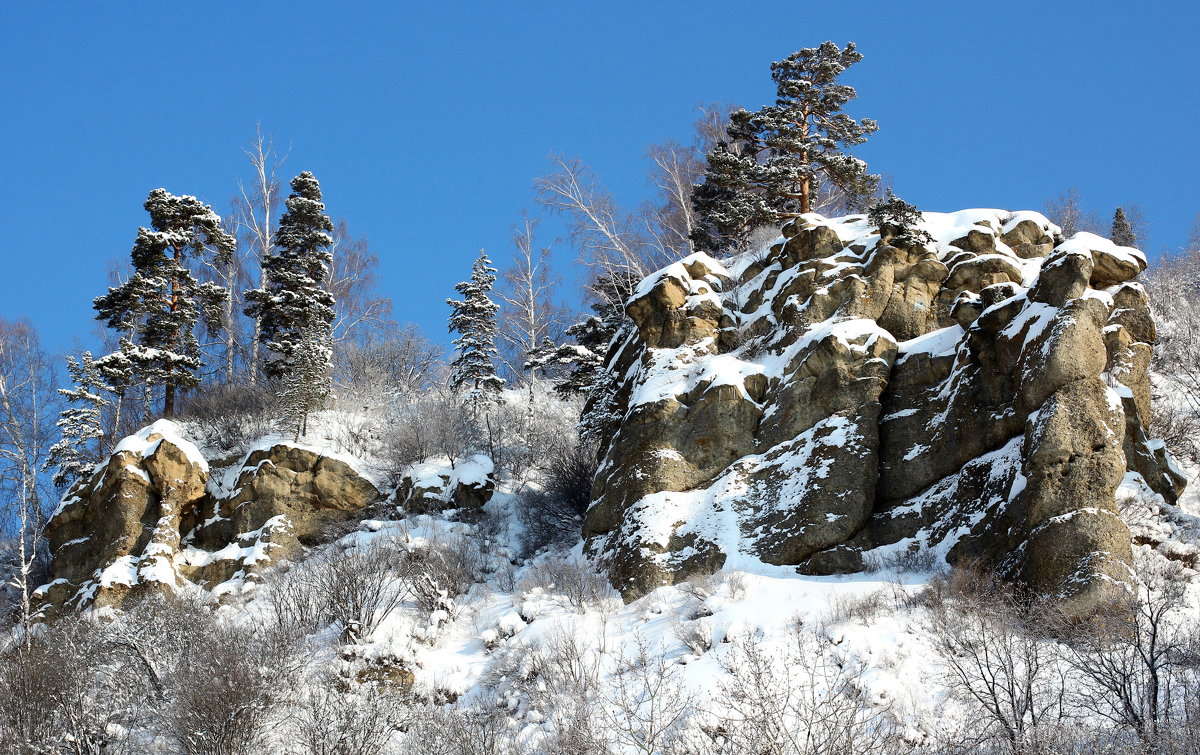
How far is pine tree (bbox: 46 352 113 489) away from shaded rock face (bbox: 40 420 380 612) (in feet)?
6.63

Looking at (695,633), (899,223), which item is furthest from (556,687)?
(899,223)

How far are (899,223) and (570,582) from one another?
40.3ft

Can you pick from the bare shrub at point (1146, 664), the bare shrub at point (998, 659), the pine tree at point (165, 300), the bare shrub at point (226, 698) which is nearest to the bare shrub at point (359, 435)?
the pine tree at point (165, 300)

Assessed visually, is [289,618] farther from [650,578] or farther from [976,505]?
[976,505]

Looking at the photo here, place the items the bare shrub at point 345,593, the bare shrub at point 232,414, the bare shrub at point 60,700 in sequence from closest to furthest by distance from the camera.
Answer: the bare shrub at point 60,700 < the bare shrub at point 345,593 < the bare shrub at point 232,414

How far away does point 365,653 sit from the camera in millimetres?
18672

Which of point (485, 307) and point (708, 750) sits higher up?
point (485, 307)

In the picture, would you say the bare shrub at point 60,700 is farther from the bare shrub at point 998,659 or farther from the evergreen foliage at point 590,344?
the evergreen foliage at point 590,344

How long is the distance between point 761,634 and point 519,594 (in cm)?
711

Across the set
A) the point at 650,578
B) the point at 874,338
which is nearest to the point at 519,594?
the point at 650,578

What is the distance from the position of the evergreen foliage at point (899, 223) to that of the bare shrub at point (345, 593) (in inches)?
588

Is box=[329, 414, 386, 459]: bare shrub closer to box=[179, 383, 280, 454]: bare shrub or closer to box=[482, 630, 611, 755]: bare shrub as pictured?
box=[179, 383, 280, 454]: bare shrub

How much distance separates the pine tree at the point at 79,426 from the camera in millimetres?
28734

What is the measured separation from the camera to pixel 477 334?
3753cm
